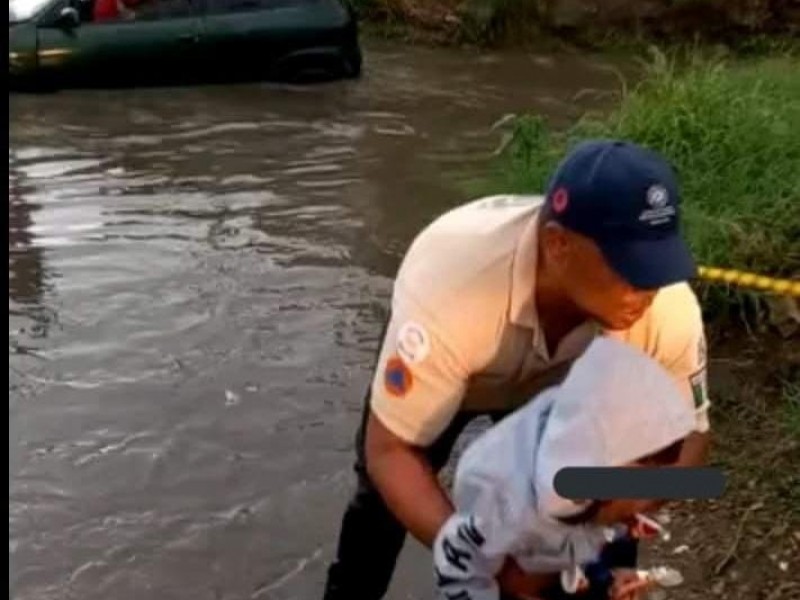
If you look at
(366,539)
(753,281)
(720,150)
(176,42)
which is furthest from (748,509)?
(176,42)

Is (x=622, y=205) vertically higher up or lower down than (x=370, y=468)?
higher up

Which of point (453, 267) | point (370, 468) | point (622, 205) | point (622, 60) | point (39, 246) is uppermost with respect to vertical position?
point (622, 205)

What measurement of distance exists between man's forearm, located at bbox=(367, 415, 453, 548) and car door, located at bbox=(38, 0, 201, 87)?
9.58 metres

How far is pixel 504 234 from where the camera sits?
9.21 feet

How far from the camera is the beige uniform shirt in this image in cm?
275

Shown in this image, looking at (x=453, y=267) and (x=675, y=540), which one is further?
(x=675, y=540)

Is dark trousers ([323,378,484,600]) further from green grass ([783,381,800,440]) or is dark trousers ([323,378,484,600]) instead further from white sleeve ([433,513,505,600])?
green grass ([783,381,800,440])

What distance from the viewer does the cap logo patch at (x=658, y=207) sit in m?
2.57

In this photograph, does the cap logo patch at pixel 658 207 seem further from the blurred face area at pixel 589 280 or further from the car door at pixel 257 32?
the car door at pixel 257 32

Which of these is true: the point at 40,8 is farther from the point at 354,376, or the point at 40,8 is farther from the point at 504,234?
the point at 504,234

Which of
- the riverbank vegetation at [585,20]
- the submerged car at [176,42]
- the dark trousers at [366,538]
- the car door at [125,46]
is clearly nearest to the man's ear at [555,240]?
the dark trousers at [366,538]

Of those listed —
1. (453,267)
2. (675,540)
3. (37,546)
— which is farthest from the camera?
(37,546)

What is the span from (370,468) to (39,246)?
562 cm

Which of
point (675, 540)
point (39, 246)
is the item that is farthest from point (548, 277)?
point (39, 246)
